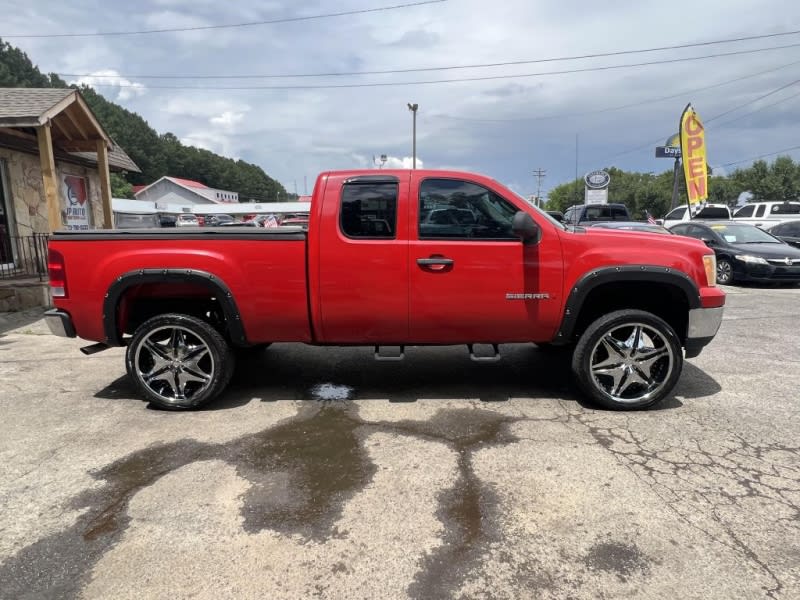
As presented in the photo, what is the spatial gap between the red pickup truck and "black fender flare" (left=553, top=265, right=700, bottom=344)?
0.03ft

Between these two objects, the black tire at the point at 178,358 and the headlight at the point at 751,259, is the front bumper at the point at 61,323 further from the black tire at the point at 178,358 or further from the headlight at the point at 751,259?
the headlight at the point at 751,259

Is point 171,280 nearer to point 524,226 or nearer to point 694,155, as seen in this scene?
point 524,226

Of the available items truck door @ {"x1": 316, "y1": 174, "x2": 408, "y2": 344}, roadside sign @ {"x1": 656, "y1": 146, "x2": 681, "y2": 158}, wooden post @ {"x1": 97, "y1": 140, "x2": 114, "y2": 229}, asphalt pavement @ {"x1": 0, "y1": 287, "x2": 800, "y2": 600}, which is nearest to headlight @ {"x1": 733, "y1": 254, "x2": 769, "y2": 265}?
asphalt pavement @ {"x1": 0, "y1": 287, "x2": 800, "y2": 600}

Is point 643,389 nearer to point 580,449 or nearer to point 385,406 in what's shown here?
point 580,449

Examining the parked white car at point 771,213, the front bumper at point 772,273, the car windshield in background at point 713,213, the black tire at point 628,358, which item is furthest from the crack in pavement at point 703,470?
the car windshield in background at point 713,213

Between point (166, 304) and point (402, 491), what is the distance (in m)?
2.78

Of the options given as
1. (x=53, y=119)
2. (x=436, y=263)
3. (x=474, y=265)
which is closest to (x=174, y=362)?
(x=436, y=263)

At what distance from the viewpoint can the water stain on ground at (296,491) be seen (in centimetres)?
239

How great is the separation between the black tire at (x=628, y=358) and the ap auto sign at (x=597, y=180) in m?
29.0

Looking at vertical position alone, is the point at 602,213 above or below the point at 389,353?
above

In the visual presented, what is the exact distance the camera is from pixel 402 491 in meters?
3.04

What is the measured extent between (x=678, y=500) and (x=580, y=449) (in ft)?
2.37

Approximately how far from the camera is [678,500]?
2912 millimetres

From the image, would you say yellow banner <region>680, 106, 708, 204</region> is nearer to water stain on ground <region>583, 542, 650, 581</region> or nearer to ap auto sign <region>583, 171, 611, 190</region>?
ap auto sign <region>583, 171, 611, 190</region>
